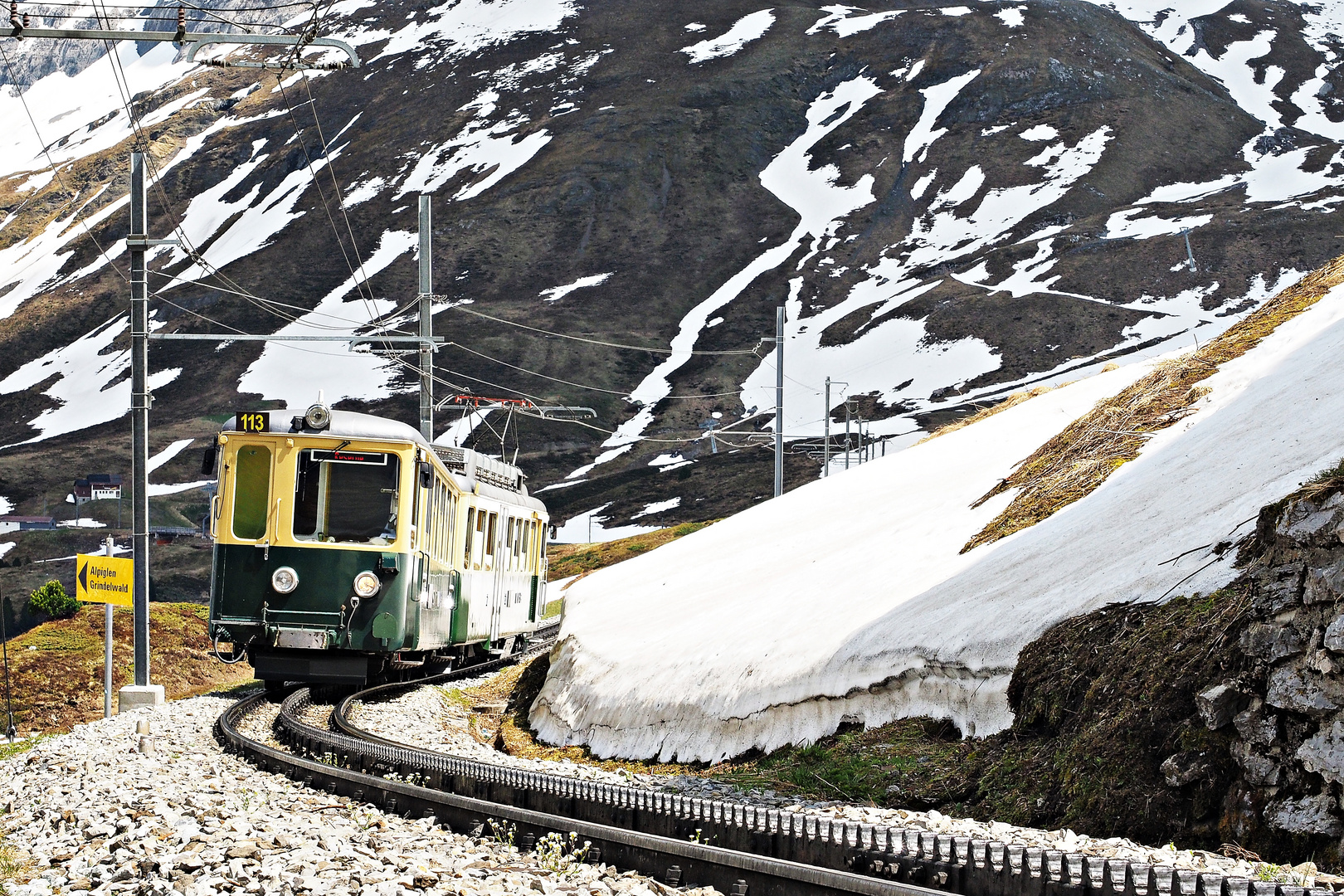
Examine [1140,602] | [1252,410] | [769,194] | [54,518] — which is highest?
[769,194]

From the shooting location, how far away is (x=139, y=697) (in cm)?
2023

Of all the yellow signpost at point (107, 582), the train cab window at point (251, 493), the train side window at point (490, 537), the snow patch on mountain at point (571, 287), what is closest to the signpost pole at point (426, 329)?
the train side window at point (490, 537)

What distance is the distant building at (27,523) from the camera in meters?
115

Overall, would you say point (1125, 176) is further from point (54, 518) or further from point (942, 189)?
point (54, 518)

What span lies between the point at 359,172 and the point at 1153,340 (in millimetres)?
104870

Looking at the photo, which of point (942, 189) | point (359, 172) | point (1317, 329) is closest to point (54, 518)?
point (359, 172)

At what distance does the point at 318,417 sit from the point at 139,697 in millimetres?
5945

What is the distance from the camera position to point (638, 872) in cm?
689

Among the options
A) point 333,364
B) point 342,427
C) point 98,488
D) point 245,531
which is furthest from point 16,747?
point 333,364

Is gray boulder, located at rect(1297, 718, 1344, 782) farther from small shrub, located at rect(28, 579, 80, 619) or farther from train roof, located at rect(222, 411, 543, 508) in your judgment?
small shrub, located at rect(28, 579, 80, 619)

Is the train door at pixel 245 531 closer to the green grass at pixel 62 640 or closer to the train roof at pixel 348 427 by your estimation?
the train roof at pixel 348 427

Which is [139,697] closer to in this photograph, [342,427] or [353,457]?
[353,457]

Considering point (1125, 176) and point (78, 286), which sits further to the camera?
point (78, 286)

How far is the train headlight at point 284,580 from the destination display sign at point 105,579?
4995mm
